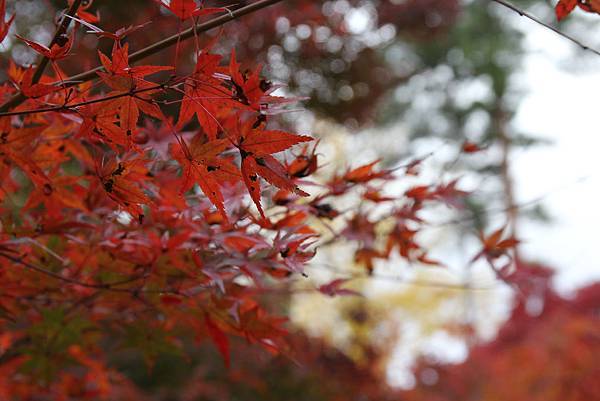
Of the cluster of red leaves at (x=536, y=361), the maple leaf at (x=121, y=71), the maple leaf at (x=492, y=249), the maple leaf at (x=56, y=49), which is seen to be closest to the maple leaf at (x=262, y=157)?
the maple leaf at (x=121, y=71)

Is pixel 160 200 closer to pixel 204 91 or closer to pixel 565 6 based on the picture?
pixel 204 91

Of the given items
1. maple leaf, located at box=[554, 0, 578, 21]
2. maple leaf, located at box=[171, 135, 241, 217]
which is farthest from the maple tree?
maple leaf, located at box=[554, 0, 578, 21]

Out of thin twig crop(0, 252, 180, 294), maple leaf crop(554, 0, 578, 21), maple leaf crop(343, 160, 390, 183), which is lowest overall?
thin twig crop(0, 252, 180, 294)

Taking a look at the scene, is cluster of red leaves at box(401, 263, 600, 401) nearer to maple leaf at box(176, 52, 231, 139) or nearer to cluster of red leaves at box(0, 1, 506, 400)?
cluster of red leaves at box(0, 1, 506, 400)

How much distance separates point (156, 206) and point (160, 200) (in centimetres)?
38

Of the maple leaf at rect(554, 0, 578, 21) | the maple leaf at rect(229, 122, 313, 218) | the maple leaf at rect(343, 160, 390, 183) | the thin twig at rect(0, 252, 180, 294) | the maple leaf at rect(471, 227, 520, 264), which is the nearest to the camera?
the maple leaf at rect(229, 122, 313, 218)

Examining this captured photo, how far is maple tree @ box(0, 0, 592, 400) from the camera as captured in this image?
758 millimetres

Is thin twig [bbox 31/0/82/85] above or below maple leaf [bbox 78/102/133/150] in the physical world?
above

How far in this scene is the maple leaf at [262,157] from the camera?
72cm

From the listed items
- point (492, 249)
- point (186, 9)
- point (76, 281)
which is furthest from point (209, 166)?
point (492, 249)

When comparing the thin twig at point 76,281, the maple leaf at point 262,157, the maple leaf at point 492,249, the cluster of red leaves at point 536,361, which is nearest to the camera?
the maple leaf at point 262,157

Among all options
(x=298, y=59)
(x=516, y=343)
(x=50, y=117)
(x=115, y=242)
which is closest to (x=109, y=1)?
(x=298, y=59)

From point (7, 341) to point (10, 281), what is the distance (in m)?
0.76

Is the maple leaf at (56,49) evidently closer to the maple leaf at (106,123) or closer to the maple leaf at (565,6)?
the maple leaf at (106,123)
